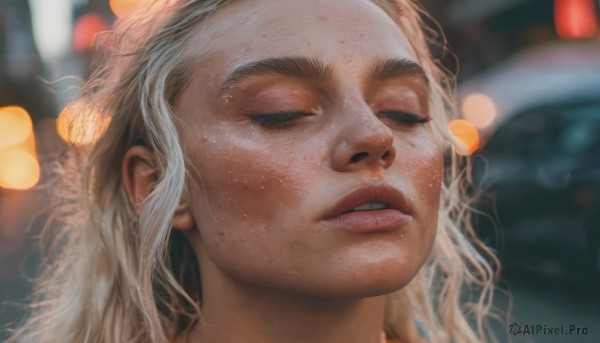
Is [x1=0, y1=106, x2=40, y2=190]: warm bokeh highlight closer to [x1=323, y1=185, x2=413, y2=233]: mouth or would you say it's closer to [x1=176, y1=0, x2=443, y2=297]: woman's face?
[x1=176, y1=0, x2=443, y2=297]: woman's face

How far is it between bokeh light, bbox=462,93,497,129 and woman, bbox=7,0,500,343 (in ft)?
24.1

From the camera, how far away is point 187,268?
8.70 feet

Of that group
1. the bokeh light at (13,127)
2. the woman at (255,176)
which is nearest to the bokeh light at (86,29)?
the bokeh light at (13,127)

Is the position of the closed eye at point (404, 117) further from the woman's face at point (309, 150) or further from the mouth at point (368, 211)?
the mouth at point (368, 211)

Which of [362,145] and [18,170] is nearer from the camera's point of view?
[362,145]

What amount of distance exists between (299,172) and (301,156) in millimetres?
50

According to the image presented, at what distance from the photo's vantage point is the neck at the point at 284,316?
2.18 m

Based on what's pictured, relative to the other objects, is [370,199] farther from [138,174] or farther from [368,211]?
[138,174]

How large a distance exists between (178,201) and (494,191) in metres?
5.53

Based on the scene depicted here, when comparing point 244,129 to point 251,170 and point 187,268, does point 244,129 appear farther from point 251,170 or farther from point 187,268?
point 187,268

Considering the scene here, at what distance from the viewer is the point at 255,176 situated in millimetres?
2090

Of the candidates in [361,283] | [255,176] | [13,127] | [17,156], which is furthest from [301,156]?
[13,127]

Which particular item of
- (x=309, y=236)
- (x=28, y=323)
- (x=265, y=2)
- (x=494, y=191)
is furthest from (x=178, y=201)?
(x=494, y=191)

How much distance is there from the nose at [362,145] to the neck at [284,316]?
421 mm
